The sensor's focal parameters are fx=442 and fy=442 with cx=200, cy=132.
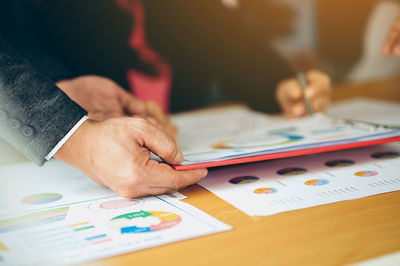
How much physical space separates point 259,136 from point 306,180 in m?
0.19

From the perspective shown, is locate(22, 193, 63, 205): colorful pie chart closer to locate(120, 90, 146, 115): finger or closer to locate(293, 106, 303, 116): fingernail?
locate(120, 90, 146, 115): finger

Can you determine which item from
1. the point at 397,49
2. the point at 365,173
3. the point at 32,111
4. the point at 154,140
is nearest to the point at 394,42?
the point at 397,49

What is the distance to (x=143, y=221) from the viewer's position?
0.53 meters

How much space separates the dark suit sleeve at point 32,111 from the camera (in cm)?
60

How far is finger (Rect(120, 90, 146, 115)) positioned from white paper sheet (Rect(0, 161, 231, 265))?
30 cm

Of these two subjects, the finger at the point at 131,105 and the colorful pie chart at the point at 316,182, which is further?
the finger at the point at 131,105

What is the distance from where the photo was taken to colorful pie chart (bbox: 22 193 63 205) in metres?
0.63

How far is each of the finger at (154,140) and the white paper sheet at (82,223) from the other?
64mm

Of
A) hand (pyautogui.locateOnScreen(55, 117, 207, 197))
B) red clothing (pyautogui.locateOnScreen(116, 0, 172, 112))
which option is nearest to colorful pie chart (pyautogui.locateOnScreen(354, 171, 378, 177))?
hand (pyautogui.locateOnScreen(55, 117, 207, 197))

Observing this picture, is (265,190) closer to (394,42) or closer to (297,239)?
(297,239)

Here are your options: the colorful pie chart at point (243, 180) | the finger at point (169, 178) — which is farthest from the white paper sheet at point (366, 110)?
the finger at point (169, 178)

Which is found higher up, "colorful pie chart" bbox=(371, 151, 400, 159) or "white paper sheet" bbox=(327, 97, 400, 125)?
"white paper sheet" bbox=(327, 97, 400, 125)

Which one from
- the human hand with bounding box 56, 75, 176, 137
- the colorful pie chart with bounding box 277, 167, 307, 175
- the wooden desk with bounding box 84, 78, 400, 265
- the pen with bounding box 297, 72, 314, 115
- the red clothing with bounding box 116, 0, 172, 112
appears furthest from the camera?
the red clothing with bounding box 116, 0, 172, 112

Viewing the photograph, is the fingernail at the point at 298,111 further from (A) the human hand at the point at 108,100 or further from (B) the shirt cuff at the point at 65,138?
(B) the shirt cuff at the point at 65,138
